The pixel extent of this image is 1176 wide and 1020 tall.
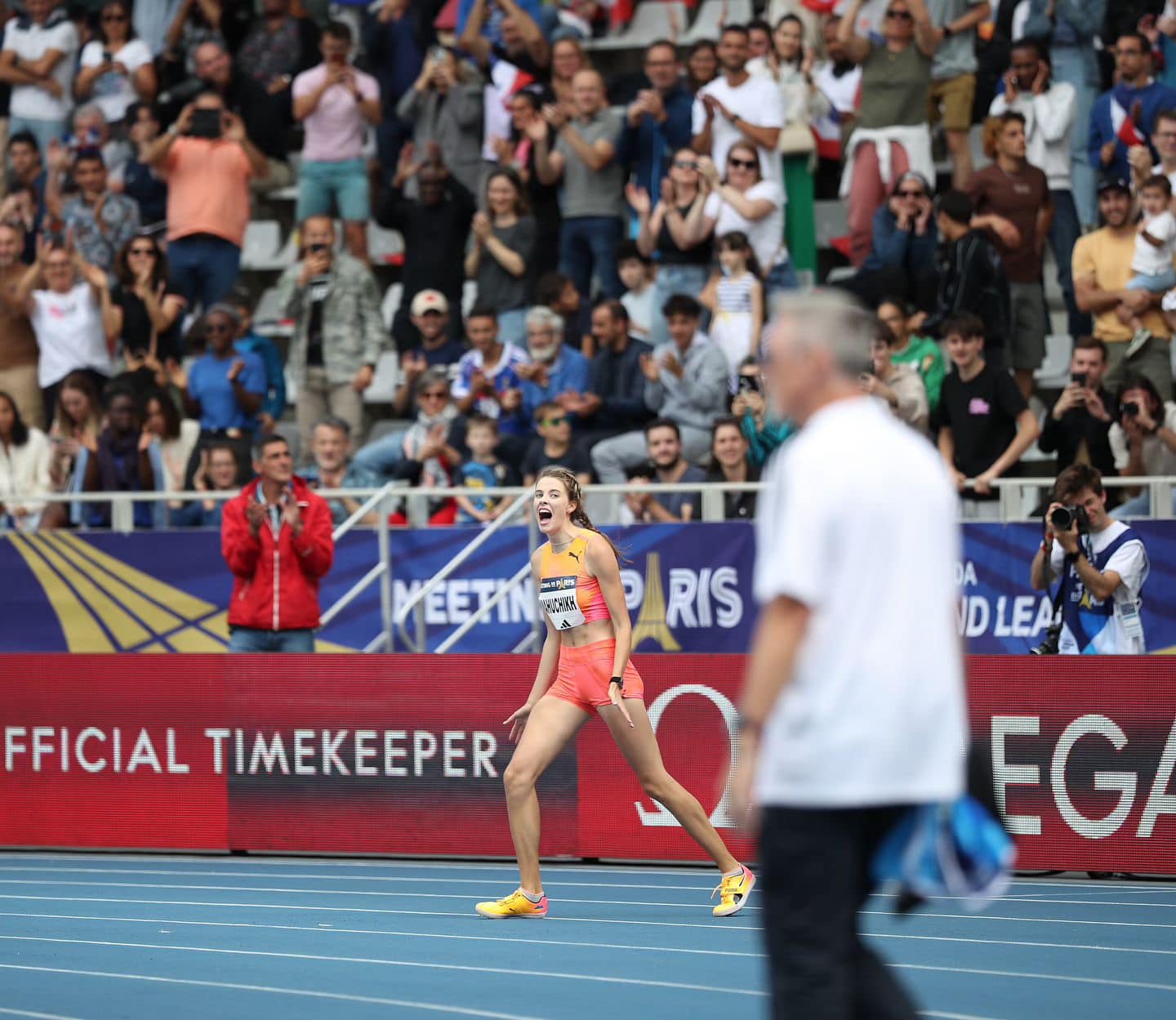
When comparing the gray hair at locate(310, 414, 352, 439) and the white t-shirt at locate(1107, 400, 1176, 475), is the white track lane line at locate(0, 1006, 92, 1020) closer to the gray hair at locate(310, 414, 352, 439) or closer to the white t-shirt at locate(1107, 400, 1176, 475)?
the gray hair at locate(310, 414, 352, 439)

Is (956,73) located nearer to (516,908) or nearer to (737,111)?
(737,111)

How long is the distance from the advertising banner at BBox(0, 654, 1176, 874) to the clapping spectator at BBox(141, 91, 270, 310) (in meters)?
5.49

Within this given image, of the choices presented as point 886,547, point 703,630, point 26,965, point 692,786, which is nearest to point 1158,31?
point 703,630

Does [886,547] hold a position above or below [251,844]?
above

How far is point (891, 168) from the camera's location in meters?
15.4

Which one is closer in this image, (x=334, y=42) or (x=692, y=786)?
(x=692, y=786)

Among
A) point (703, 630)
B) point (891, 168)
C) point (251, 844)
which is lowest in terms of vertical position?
point (251, 844)

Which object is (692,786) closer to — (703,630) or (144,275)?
(703,630)

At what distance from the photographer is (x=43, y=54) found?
1898 centimetres

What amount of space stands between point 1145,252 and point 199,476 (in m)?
7.14

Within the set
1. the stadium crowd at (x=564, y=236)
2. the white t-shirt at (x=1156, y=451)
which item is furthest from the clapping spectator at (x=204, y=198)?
the white t-shirt at (x=1156, y=451)

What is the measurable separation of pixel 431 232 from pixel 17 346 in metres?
3.90

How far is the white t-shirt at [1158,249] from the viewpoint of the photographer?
45.2 feet

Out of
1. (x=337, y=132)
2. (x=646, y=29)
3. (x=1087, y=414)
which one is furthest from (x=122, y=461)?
(x=1087, y=414)
